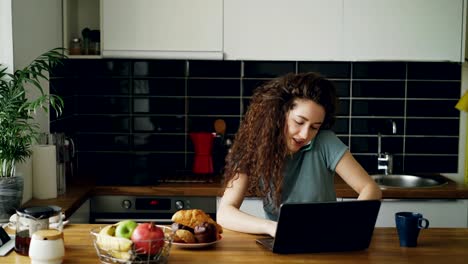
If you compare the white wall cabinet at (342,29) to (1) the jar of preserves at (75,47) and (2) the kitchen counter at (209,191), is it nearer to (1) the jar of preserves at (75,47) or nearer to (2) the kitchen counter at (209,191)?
(2) the kitchen counter at (209,191)

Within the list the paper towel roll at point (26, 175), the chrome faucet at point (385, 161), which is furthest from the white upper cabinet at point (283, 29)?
the paper towel roll at point (26, 175)

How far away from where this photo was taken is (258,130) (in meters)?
2.45

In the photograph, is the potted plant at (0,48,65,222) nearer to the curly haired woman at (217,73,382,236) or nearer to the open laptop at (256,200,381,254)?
the curly haired woman at (217,73,382,236)

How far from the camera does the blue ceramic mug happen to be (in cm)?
218

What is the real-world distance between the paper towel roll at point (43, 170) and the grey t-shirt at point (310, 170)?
3.98ft

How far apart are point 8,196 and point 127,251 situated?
1.13 meters

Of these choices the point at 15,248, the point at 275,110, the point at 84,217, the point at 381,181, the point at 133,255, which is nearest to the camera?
the point at 133,255

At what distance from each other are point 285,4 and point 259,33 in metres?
0.22

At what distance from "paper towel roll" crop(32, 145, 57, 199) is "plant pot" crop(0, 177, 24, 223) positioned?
346 millimetres

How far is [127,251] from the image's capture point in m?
1.88

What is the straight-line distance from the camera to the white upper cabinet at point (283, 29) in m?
3.67

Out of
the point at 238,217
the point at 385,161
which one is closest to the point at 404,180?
the point at 385,161

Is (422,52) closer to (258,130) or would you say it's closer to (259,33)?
(259,33)

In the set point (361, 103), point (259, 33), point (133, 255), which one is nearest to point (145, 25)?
point (259, 33)
